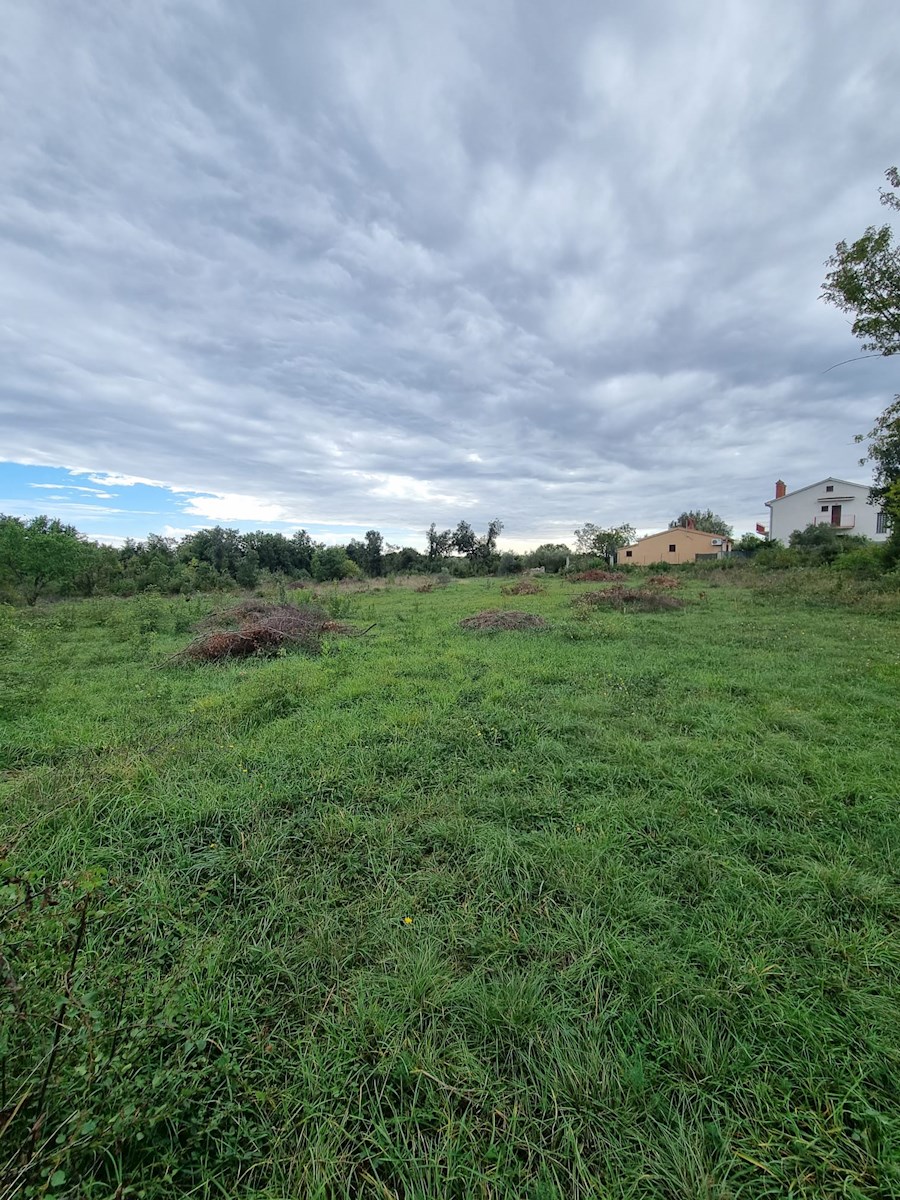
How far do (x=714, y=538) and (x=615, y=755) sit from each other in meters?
41.3

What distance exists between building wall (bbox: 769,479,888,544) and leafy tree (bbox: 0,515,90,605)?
47932 mm

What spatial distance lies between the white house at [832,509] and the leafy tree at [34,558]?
157 feet

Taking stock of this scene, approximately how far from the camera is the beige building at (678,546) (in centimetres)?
3847

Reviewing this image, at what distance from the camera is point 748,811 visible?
2.94 m

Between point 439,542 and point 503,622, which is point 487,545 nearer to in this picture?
point 439,542

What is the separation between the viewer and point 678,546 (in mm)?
38906

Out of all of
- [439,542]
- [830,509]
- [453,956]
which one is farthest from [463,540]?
[453,956]

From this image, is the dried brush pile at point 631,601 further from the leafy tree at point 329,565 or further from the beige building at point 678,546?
the leafy tree at point 329,565

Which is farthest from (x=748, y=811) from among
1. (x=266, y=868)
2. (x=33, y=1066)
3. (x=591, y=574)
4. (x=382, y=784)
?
(x=591, y=574)

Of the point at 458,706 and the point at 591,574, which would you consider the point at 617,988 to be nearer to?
the point at 458,706

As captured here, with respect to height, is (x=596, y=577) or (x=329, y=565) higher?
(x=329, y=565)

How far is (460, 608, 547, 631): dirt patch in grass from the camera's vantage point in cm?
955

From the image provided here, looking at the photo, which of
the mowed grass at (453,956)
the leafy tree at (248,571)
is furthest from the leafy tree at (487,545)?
the mowed grass at (453,956)

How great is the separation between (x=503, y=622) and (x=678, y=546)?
115 feet
